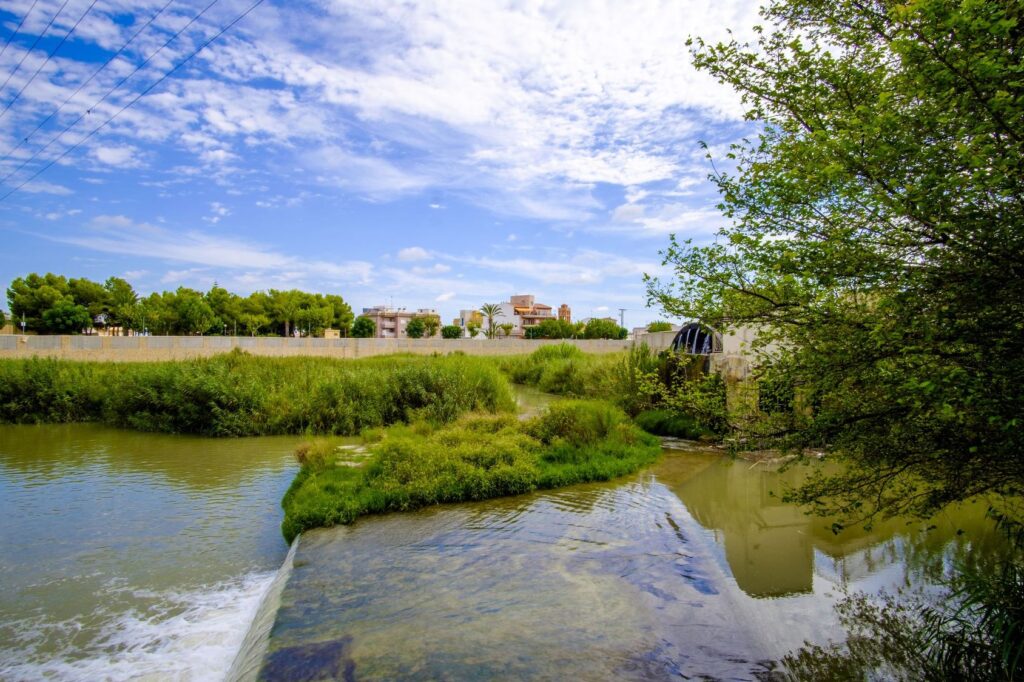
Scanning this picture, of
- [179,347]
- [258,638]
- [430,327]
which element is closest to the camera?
[258,638]

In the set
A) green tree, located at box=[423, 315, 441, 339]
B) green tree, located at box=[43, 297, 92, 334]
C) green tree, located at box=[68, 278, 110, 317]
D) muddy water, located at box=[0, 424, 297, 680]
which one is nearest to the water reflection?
muddy water, located at box=[0, 424, 297, 680]

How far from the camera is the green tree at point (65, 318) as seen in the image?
50.7 m

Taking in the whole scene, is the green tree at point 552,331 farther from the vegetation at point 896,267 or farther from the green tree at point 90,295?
the vegetation at point 896,267

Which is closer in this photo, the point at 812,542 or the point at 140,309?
the point at 812,542

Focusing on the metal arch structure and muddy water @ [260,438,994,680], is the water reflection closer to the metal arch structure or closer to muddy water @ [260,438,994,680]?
→ muddy water @ [260,438,994,680]

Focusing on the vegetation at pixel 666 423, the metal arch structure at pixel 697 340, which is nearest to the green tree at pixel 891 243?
the vegetation at pixel 666 423

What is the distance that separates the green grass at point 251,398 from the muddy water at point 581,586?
7.77m

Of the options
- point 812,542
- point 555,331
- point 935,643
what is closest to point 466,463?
point 812,542

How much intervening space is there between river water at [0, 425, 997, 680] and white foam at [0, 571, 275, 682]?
0.07 feet

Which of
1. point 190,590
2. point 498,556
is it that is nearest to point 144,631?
point 190,590

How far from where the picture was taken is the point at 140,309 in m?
54.8

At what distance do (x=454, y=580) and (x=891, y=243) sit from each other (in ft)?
17.1

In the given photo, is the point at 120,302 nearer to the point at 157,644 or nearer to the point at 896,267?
the point at 157,644

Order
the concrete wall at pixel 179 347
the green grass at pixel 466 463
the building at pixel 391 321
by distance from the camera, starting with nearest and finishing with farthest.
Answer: the green grass at pixel 466 463 < the concrete wall at pixel 179 347 < the building at pixel 391 321
